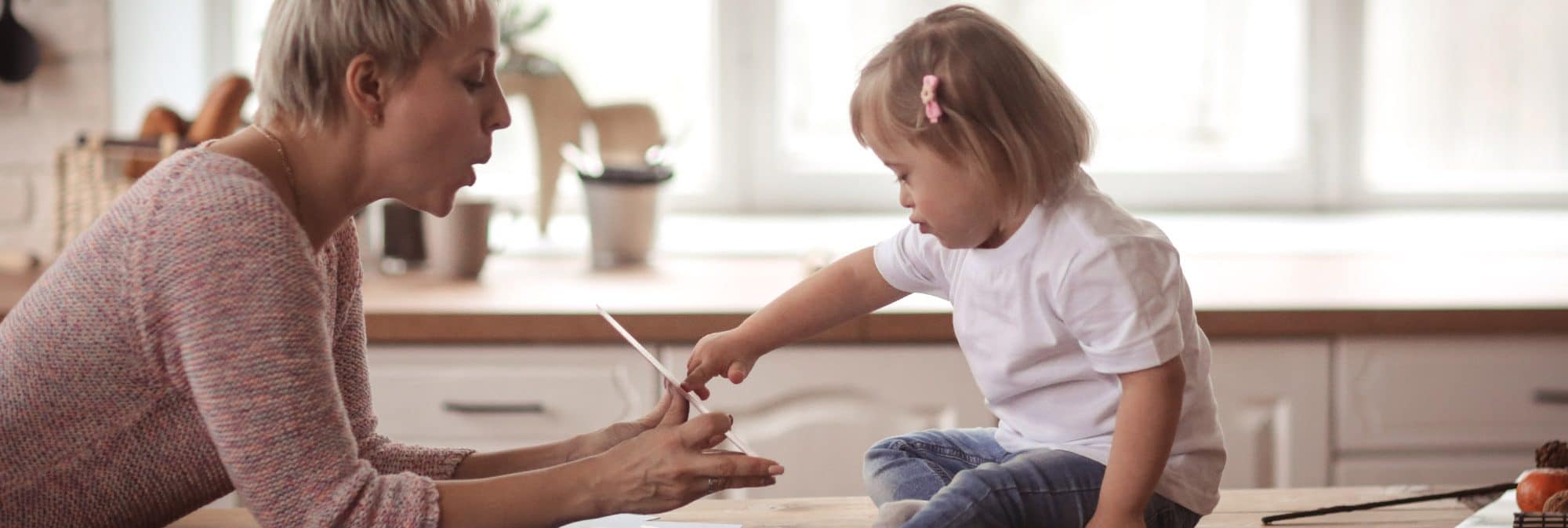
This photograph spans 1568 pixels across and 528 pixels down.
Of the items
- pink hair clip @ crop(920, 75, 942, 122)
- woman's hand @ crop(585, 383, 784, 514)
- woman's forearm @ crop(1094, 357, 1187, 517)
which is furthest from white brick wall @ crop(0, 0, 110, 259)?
woman's forearm @ crop(1094, 357, 1187, 517)

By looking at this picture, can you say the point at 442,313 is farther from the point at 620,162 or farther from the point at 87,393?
the point at 87,393

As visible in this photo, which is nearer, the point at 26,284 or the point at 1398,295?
the point at 1398,295

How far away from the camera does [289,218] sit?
109 centimetres

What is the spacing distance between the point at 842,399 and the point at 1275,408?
581mm

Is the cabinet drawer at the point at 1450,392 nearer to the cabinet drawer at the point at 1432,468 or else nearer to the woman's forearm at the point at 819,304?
the cabinet drawer at the point at 1432,468

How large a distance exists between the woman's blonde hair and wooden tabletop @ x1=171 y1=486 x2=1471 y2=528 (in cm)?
39

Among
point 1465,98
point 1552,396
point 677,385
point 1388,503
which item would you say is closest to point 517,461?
point 677,385

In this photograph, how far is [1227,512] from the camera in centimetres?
140

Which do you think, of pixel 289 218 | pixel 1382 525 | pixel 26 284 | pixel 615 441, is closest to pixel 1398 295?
pixel 1382 525

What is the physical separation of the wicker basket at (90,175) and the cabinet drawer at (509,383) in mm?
560

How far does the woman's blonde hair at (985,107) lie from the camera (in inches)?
45.0

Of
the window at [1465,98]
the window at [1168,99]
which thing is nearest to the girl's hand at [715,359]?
the window at [1168,99]

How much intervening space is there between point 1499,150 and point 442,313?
2.02 m

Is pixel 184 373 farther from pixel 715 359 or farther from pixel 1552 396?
pixel 1552 396
